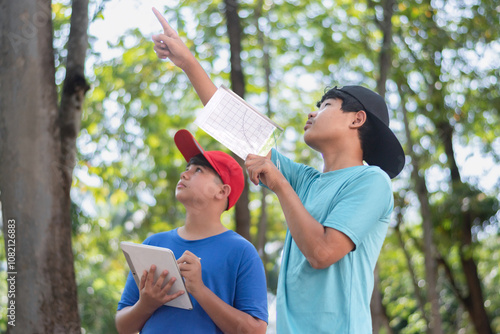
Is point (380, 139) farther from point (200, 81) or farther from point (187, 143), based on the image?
point (187, 143)

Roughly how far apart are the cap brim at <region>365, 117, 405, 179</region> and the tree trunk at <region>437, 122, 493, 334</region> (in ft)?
25.1

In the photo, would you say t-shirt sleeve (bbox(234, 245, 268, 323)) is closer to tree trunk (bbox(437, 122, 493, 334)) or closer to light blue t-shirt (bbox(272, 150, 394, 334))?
light blue t-shirt (bbox(272, 150, 394, 334))

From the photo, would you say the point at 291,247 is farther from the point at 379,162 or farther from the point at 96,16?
the point at 96,16

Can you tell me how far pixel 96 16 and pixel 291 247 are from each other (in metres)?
2.64

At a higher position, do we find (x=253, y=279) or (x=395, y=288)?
(x=253, y=279)

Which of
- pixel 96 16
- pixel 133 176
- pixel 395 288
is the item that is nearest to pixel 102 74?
pixel 133 176

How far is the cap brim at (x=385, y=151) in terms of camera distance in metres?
2.22

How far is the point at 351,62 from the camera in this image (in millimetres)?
9297

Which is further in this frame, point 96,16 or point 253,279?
point 96,16

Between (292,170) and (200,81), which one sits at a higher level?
(200,81)

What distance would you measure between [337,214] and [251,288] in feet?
2.08

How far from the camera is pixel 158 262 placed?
2.23 m

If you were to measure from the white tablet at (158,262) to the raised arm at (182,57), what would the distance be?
2.26ft

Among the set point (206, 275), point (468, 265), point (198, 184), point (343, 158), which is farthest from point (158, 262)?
point (468, 265)
